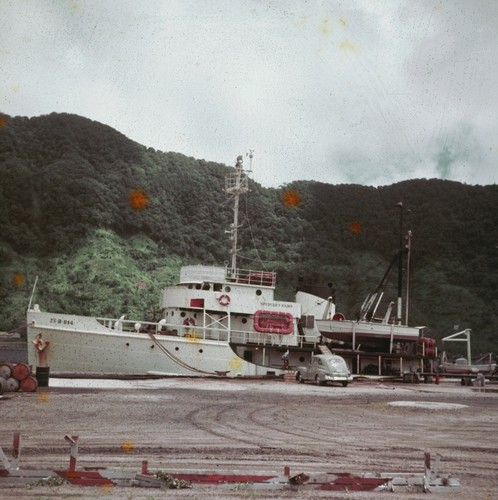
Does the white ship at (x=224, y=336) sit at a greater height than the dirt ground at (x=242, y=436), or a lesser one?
greater

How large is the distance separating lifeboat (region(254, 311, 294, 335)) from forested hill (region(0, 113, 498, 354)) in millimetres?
52981

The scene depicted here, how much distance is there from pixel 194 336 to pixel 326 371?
7.80 metres

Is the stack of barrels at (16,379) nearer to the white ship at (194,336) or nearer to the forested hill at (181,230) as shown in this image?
the white ship at (194,336)

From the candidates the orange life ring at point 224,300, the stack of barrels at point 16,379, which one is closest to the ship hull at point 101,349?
the orange life ring at point 224,300

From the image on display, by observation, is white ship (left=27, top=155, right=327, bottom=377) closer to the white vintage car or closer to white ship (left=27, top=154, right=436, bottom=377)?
white ship (left=27, top=154, right=436, bottom=377)

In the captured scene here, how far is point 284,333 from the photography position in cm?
3669

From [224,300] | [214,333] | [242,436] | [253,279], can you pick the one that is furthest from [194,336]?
[242,436]

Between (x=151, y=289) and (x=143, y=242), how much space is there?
13.5 meters

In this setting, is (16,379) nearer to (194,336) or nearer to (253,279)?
(194,336)

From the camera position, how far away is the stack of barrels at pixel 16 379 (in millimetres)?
19922

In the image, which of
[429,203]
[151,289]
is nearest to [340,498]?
[151,289]

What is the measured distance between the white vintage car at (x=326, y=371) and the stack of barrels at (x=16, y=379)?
49.3 feet

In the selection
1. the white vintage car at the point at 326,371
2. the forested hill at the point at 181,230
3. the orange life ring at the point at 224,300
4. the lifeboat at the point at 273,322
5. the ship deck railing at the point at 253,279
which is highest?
the forested hill at the point at 181,230

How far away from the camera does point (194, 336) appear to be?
34.0 meters
